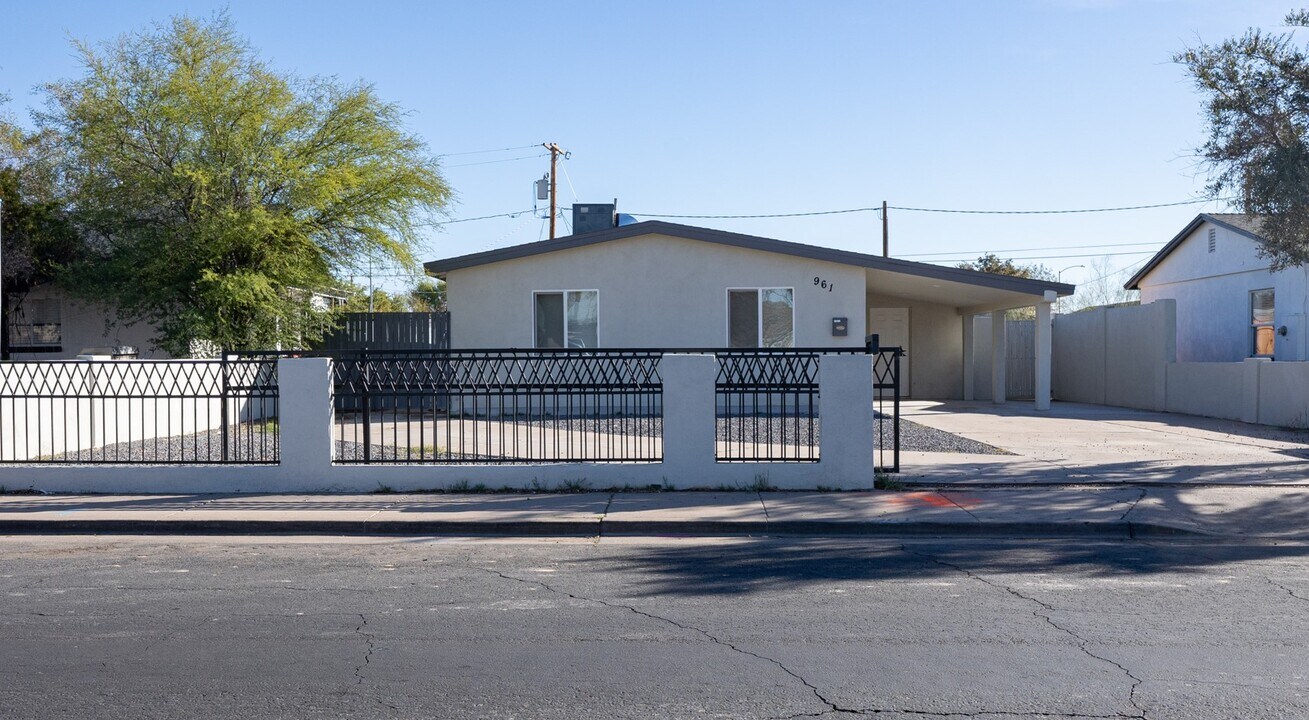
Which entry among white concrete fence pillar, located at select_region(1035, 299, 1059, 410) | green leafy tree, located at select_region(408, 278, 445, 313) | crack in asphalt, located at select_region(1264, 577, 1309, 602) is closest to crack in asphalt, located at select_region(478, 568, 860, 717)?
crack in asphalt, located at select_region(1264, 577, 1309, 602)

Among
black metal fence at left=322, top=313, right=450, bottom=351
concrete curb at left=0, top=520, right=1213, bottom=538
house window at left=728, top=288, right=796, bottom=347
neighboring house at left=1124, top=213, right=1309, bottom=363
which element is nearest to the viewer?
concrete curb at left=0, top=520, right=1213, bottom=538

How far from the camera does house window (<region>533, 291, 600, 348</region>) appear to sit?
21.4 m

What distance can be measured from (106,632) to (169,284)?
58.6 feet

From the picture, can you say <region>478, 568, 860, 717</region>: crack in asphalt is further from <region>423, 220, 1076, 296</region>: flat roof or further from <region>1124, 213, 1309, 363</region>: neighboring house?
<region>1124, 213, 1309, 363</region>: neighboring house

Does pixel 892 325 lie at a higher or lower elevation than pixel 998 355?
higher

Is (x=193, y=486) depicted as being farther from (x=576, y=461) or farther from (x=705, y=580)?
(x=705, y=580)

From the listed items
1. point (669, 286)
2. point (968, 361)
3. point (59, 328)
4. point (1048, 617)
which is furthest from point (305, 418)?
point (968, 361)

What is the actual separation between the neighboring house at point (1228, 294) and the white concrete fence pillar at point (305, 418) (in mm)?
21107

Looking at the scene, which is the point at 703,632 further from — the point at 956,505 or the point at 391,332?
the point at 391,332

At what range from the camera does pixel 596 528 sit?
390 inches

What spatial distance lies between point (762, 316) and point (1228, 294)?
14816 millimetres

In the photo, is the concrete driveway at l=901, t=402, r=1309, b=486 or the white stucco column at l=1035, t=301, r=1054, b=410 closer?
the concrete driveway at l=901, t=402, r=1309, b=486

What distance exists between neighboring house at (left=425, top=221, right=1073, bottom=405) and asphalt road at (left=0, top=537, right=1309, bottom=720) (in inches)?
465

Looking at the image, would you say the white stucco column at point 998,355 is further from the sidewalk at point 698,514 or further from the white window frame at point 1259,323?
the sidewalk at point 698,514
